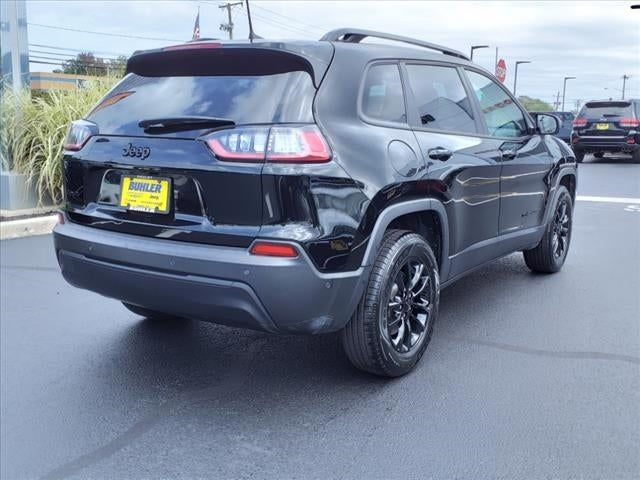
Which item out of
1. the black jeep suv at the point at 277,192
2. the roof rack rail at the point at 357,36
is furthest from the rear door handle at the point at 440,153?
the roof rack rail at the point at 357,36

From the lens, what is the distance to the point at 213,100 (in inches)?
123

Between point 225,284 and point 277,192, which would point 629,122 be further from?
point 225,284

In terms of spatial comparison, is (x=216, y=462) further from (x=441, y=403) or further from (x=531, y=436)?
(x=531, y=436)

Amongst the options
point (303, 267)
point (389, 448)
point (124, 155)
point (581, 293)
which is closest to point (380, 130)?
point (303, 267)

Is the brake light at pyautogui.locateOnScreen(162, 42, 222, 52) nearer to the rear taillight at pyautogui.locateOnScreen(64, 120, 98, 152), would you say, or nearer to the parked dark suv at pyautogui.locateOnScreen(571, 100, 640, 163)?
the rear taillight at pyautogui.locateOnScreen(64, 120, 98, 152)

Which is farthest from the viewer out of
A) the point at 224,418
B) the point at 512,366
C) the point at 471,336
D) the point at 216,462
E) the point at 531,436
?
the point at 471,336

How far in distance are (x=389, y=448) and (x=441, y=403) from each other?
1.75 ft

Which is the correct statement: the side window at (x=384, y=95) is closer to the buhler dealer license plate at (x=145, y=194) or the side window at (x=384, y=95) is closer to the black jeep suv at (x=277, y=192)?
the black jeep suv at (x=277, y=192)

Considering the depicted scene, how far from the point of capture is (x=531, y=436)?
9.82ft

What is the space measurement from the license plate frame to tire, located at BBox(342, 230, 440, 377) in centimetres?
107

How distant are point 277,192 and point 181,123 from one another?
62 cm

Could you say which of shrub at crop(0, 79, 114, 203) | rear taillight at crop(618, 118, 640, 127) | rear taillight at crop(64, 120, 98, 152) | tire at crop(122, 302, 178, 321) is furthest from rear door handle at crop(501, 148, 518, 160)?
rear taillight at crop(618, 118, 640, 127)

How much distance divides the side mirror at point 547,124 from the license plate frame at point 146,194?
138 inches

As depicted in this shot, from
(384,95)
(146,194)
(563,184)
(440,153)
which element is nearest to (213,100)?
(146,194)
